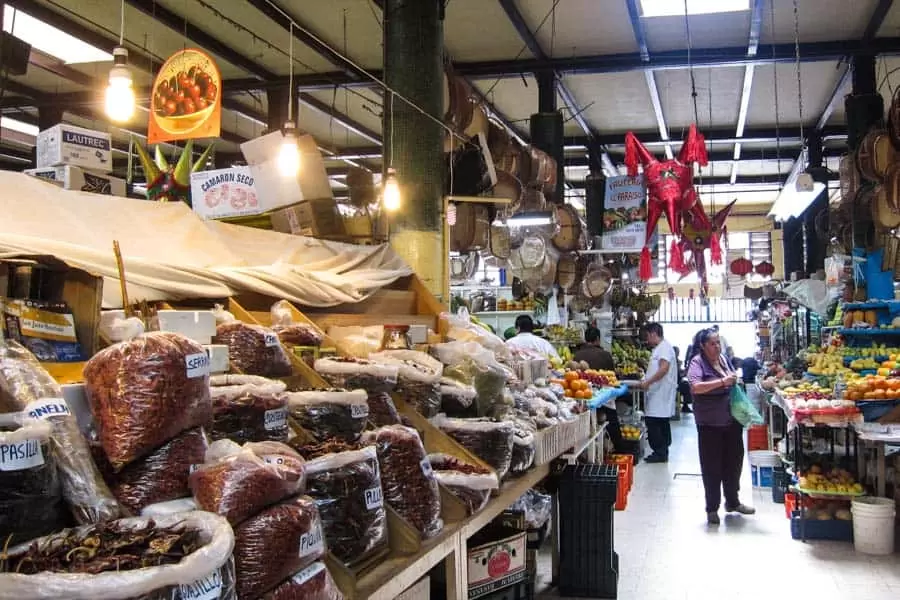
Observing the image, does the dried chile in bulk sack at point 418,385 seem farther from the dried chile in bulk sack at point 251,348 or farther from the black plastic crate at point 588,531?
the black plastic crate at point 588,531

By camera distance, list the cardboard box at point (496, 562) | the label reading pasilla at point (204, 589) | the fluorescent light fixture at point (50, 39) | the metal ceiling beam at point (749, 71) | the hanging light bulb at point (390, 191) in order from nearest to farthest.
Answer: the label reading pasilla at point (204, 589) → the cardboard box at point (496, 562) → the hanging light bulb at point (390, 191) → the fluorescent light fixture at point (50, 39) → the metal ceiling beam at point (749, 71)

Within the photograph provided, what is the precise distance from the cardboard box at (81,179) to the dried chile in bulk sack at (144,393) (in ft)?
6.64

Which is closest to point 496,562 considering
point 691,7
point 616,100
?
point 691,7

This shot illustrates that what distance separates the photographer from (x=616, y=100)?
11.9m

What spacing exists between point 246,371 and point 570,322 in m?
11.4

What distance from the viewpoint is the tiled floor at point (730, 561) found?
519 cm

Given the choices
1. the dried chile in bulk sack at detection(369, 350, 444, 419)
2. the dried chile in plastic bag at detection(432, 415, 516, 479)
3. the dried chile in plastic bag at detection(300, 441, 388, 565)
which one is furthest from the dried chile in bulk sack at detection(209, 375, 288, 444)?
the dried chile in plastic bag at detection(432, 415, 516, 479)

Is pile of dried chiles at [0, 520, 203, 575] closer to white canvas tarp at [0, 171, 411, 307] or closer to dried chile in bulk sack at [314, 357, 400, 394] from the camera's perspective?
white canvas tarp at [0, 171, 411, 307]

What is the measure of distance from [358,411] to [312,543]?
89 centimetres

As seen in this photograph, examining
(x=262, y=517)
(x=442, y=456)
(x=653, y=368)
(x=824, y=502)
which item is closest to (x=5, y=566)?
(x=262, y=517)

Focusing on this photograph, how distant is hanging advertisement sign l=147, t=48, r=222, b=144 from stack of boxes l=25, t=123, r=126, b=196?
87cm

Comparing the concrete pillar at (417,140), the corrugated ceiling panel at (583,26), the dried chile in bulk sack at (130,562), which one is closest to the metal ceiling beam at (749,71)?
the corrugated ceiling panel at (583,26)

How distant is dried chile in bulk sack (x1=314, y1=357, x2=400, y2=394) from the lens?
323cm

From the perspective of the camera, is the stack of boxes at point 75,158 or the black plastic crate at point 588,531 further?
the black plastic crate at point 588,531
